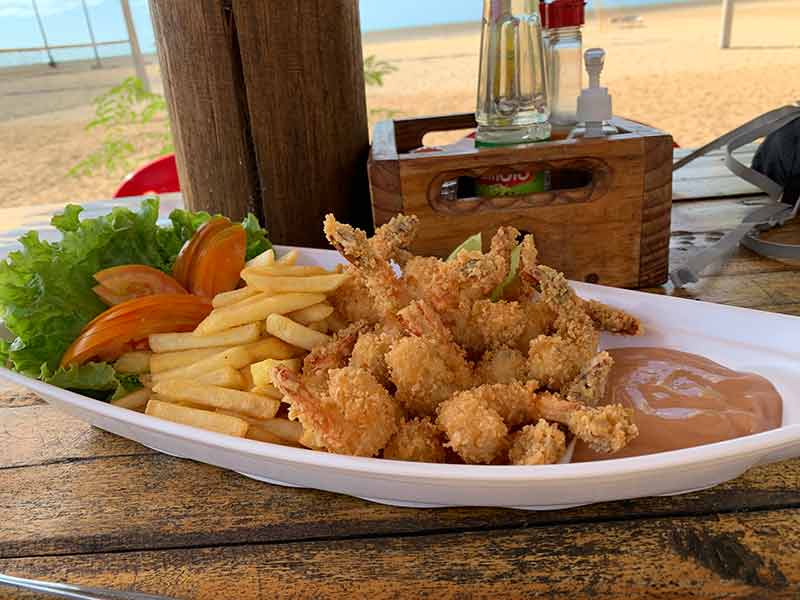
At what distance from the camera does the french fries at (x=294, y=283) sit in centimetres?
126

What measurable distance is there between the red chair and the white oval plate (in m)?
→ 2.34

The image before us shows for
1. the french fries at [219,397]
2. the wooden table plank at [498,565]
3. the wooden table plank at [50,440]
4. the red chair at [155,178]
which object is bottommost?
the red chair at [155,178]

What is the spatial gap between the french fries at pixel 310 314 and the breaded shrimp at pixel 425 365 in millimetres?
219

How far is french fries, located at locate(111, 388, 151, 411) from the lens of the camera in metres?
1.18

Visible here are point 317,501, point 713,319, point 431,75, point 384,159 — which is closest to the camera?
point 317,501

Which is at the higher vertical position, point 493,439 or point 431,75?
→ point 493,439

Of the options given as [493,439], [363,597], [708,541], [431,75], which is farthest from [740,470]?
[431,75]

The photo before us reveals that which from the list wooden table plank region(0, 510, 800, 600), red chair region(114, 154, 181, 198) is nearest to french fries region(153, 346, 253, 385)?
wooden table plank region(0, 510, 800, 600)

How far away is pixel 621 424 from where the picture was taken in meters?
0.87

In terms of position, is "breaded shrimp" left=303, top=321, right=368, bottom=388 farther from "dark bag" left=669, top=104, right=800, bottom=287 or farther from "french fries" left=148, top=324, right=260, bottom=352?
"dark bag" left=669, top=104, right=800, bottom=287

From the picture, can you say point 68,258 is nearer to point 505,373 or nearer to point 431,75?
point 505,373

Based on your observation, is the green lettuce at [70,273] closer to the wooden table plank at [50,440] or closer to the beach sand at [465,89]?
the wooden table plank at [50,440]

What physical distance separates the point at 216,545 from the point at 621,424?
560 mm

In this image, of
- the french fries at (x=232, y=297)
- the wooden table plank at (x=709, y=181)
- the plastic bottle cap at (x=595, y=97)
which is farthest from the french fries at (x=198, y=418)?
the wooden table plank at (x=709, y=181)
